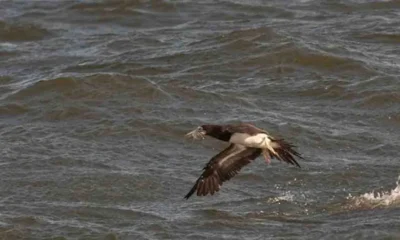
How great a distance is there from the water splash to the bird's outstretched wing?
125cm

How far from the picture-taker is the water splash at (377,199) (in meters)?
11.4

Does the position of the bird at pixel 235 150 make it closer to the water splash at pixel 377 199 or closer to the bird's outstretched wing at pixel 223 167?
the bird's outstretched wing at pixel 223 167

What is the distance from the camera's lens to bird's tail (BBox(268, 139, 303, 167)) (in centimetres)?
1024

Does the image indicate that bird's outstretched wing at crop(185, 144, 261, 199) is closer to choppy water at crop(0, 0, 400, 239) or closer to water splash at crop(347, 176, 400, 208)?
choppy water at crop(0, 0, 400, 239)

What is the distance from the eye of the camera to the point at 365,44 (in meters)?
17.3

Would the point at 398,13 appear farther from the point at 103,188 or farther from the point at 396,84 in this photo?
the point at 103,188

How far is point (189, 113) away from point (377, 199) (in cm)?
353

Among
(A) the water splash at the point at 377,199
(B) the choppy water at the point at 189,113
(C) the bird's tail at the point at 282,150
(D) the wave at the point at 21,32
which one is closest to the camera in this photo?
(C) the bird's tail at the point at 282,150

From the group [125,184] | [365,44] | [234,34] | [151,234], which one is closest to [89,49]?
[234,34]

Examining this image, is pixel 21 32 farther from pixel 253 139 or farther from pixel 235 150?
pixel 253 139

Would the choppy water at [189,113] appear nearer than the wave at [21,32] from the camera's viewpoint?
Yes

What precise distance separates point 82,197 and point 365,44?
22.0 feet

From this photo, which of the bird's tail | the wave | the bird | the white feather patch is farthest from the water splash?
the wave

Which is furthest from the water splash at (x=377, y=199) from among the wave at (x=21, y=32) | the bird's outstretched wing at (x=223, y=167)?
the wave at (x=21, y=32)
